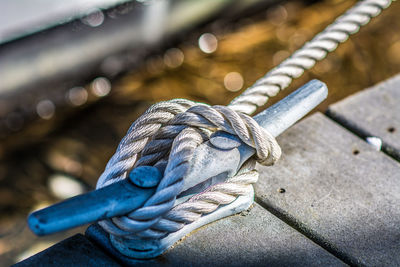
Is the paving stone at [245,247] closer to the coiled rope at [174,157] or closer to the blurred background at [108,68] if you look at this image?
the coiled rope at [174,157]

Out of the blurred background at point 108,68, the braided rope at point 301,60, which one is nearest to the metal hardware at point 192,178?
the braided rope at point 301,60

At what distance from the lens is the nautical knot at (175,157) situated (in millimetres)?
864

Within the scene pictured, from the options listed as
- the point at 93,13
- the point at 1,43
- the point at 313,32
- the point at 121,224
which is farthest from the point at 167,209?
the point at 313,32

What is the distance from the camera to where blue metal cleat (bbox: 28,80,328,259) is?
79cm

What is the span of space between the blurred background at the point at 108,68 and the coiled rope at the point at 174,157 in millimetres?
1045

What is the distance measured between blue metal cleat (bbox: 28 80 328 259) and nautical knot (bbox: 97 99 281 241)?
16 mm

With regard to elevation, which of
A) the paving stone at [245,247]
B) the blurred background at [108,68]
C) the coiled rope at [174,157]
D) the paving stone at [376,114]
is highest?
the coiled rope at [174,157]

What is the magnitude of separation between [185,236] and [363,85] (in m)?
1.87

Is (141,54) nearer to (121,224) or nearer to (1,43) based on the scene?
(1,43)

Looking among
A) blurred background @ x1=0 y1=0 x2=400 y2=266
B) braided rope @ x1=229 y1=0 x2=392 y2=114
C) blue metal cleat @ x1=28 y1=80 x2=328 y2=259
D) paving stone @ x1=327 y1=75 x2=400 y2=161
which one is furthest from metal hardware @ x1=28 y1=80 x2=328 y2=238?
blurred background @ x1=0 y1=0 x2=400 y2=266

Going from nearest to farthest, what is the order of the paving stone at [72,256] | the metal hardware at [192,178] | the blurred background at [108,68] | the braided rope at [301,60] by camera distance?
the metal hardware at [192,178] → the paving stone at [72,256] → the braided rope at [301,60] → the blurred background at [108,68]

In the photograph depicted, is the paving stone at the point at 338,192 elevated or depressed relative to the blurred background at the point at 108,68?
elevated

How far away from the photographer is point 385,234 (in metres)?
0.99

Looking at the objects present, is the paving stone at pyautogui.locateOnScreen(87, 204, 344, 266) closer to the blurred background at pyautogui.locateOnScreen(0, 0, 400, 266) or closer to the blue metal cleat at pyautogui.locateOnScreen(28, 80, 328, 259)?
the blue metal cleat at pyautogui.locateOnScreen(28, 80, 328, 259)
